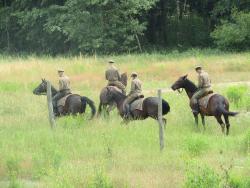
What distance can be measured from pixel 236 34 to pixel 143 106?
2961cm

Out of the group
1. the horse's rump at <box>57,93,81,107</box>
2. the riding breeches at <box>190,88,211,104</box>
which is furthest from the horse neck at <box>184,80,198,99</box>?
the horse's rump at <box>57,93,81,107</box>

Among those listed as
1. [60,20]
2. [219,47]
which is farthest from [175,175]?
[60,20]

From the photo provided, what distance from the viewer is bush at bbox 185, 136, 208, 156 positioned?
16.1m

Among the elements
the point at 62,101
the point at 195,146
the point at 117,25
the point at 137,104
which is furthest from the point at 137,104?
the point at 117,25

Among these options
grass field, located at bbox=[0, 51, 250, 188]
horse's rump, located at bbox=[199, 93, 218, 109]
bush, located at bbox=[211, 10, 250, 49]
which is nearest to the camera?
grass field, located at bbox=[0, 51, 250, 188]

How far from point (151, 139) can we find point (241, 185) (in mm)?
6047

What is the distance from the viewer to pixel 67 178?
13.3 m

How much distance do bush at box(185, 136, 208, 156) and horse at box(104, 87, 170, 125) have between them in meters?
3.55

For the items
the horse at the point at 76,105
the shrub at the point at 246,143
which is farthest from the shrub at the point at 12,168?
the horse at the point at 76,105

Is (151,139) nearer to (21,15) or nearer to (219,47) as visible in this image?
(219,47)

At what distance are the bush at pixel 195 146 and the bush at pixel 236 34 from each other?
33.0 meters

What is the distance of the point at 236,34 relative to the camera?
49.0 meters

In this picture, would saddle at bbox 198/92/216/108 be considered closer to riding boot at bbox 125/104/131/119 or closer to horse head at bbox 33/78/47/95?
riding boot at bbox 125/104/131/119

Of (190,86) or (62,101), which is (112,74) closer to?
(62,101)
